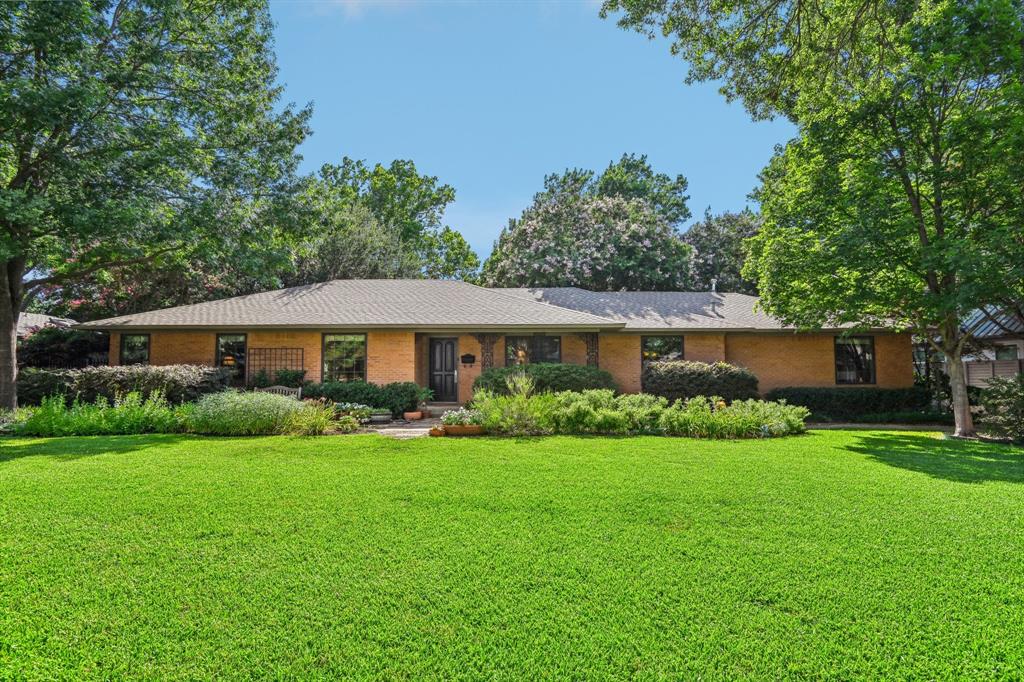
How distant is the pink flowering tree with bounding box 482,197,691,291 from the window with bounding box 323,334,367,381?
1351cm

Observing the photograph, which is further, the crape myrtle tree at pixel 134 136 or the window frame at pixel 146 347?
the window frame at pixel 146 347

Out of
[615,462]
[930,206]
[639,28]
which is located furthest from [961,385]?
[639,28]

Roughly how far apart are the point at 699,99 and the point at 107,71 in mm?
14229

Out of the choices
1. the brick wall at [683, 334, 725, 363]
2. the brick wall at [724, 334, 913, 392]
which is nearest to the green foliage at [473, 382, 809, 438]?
the brick wall at [683, 334, 725, 363]

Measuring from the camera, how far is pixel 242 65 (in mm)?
15086

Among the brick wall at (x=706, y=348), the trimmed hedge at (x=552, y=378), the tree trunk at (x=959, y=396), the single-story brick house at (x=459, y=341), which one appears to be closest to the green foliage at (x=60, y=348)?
the single-story brick house at (x=459, y=341)

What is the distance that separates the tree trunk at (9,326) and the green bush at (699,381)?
1723 cm

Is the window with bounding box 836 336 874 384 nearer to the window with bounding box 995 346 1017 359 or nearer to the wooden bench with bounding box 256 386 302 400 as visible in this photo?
the window with bounding box 995 346 1017 359

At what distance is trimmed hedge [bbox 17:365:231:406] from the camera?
532 inches

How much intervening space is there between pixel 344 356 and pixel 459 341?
3.76 meters

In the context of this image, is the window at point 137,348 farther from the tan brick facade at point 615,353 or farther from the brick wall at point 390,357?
the brick wall at point 390,357

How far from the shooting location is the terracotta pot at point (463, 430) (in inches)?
404

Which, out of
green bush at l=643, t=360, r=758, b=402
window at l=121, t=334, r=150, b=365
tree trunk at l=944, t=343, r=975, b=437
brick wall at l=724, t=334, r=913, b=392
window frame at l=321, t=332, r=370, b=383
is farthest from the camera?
brick wall at l=724, t=334, r=913, b=392

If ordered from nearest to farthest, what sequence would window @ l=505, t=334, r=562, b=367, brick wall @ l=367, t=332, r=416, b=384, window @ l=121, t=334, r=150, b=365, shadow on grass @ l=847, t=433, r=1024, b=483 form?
shadow on grass @ l=847, t=433, r=1024, b=483, brick wall @ l=367, t=332, r=416, b=384, window @ l=121, t=334, r=150, b=365, window @ l=505, t=334, r=562, b=367
